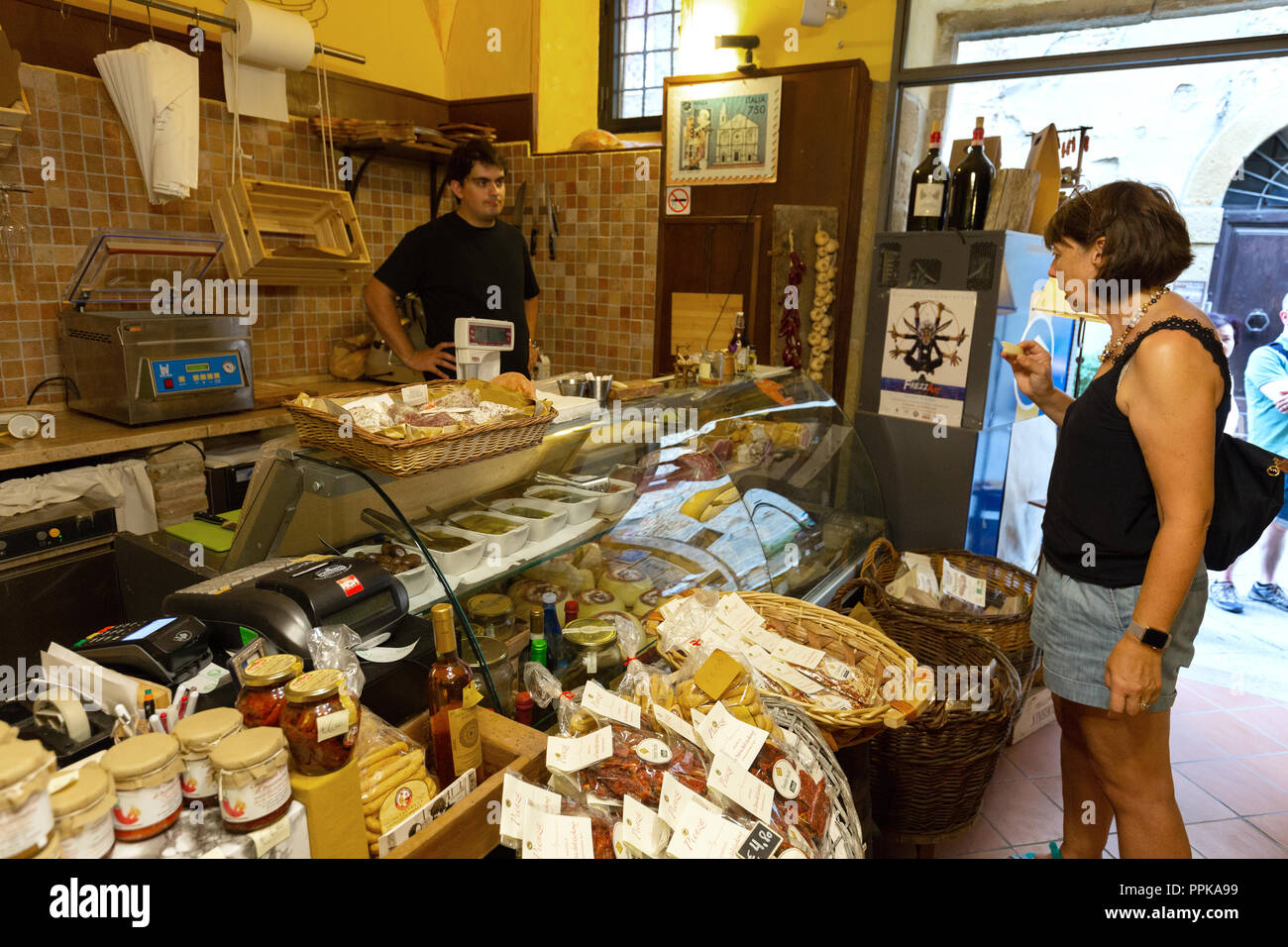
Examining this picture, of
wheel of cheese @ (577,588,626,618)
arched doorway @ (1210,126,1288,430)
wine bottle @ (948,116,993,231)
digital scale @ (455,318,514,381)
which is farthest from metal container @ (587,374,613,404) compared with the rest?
arched doorway @ (1210,126,1288,430)

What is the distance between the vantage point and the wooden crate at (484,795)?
113cm

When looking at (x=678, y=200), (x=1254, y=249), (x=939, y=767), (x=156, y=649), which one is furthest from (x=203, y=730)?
(x=1254, y=249)

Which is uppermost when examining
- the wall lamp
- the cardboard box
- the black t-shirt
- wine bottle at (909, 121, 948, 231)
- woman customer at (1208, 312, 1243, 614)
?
the wall lamp

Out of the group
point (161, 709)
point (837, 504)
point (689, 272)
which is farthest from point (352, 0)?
point (161, 709)

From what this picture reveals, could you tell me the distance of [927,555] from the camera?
332 centimetres

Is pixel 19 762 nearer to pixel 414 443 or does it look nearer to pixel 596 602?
pixel 414 443

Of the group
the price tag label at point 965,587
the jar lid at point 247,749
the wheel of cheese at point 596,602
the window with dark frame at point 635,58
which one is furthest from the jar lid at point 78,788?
the window with dark frame at point 635,58

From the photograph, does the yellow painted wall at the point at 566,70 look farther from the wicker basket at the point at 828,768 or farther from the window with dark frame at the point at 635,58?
the wicker basket at the point at 828,768

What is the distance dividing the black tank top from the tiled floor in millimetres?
1208

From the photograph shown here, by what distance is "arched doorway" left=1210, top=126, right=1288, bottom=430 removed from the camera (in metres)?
3.61

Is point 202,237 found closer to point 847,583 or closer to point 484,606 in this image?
point 484,606

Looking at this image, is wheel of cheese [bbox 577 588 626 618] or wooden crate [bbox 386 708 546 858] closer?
wooden crate [bbox 386 708 546 858]

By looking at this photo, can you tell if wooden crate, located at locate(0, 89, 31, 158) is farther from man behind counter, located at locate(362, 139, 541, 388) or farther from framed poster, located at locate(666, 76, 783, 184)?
framed poster, located at locate(666, 76, 783, 184)

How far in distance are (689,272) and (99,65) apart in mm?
2976
